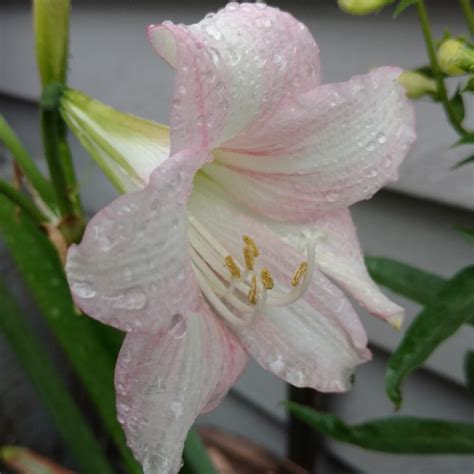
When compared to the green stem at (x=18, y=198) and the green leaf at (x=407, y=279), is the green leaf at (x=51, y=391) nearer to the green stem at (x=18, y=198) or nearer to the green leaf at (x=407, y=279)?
the green stem at (x=18, y=198)

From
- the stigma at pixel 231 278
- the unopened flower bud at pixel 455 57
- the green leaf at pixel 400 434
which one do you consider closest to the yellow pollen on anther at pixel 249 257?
the stigma at pixel 231 278

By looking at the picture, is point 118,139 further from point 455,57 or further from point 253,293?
point 455,57

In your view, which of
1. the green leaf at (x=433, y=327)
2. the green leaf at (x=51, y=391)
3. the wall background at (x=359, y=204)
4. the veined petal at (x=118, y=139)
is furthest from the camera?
the wall background at (x=359, y=204)

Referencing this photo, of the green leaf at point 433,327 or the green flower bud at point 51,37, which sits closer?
the green flower bud at point 51,37

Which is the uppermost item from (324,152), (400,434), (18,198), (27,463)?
(324,152)

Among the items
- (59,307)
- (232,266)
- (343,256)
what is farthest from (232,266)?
(59,307)

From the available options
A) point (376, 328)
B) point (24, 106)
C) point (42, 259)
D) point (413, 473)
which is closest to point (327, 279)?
point (42, 259)
